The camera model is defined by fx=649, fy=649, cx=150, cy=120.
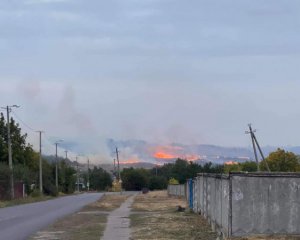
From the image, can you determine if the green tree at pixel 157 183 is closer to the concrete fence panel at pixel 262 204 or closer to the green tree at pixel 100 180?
the green tree at pixel 100 180

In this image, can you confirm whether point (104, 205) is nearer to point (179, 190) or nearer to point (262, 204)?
point (179, 190)

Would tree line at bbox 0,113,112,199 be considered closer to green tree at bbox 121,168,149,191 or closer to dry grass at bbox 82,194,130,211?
dry grass at bbox 82,194,130,211

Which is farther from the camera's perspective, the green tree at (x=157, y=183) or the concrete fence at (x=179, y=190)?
the green tree at (x=157, y=183)

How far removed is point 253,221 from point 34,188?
229 ft

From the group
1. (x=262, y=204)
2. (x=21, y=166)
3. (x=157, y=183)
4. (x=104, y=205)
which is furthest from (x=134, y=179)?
(x=262, y=204)

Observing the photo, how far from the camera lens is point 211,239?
17797 millimetres

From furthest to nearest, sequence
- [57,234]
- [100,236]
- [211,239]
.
Result: [57,234], [100,236], [211,239]

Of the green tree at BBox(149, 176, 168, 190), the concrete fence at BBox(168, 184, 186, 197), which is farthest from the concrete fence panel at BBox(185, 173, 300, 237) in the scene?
the green tree at BBox(149, 176, 168, 190)

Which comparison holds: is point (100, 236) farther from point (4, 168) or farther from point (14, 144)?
point (14, 144)

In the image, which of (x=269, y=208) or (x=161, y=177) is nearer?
(x=269, y=208)

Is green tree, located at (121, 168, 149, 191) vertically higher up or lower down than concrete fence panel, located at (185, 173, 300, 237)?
lower down

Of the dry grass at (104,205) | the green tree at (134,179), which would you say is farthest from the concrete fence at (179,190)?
the green tree at (134,179)

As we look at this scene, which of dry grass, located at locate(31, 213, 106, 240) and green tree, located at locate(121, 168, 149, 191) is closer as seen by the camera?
dry grass, located at locate(31, 213, 106, 240)

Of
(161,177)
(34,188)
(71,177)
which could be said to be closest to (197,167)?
(161,177)
